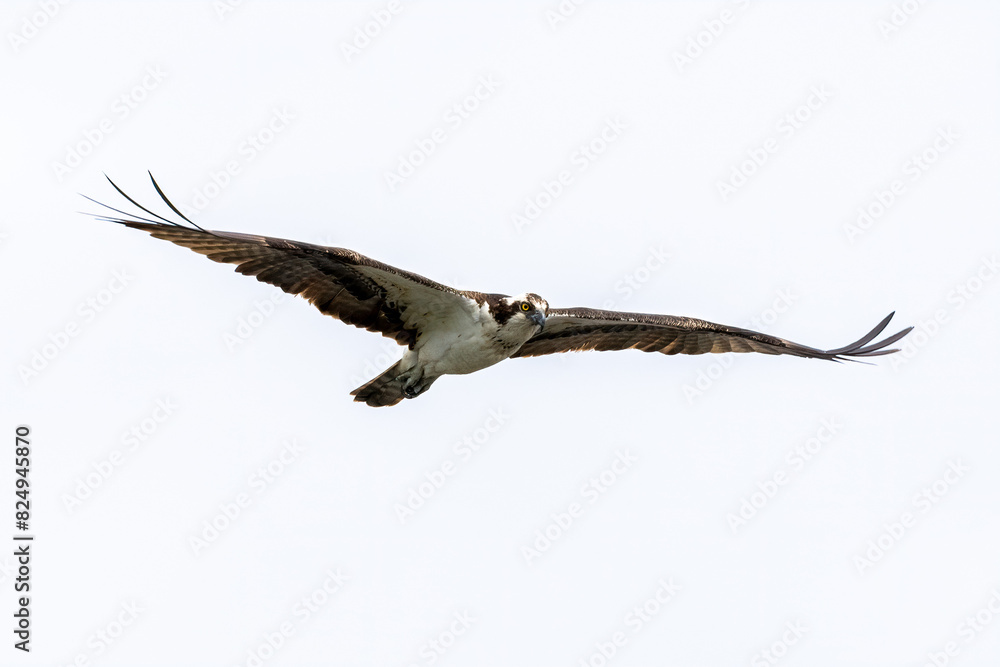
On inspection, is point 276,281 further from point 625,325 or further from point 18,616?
point 18,616

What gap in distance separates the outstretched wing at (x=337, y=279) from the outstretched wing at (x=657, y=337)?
89.7 inches

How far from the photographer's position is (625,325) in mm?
19984

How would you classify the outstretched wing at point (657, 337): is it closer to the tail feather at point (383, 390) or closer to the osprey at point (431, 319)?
the osprey at point (431, 319)

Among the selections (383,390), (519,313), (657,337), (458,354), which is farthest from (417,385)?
(657,337)

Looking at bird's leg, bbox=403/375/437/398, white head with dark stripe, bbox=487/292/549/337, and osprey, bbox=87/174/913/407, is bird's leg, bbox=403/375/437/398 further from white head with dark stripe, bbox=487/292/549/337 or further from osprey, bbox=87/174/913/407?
white head with dark stripe, bbox=487/292/549/337

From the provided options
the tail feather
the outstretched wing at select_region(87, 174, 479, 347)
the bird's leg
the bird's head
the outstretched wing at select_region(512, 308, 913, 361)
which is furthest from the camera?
the outstretched wing at select_region(512, 308, 913, 361)

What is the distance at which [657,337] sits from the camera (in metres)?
20.4

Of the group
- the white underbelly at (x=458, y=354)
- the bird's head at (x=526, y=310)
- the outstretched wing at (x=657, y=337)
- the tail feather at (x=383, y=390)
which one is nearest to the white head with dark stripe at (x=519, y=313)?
the bird's head at (x=526, y=310)

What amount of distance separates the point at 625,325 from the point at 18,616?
10.7 m

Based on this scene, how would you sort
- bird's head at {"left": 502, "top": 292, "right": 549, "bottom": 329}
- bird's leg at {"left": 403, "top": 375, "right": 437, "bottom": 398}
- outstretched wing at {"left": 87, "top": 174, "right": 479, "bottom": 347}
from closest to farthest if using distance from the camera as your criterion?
outstretched wing at {"left": 87, "top": 174, "right": 479, "bottom": 347} < bird's head at {"left": 502, "top": 292, "right": 549, "bottom": 329} < bird's leg at {"left": 403, "top": 375, "right": 437, "bottom": 398}

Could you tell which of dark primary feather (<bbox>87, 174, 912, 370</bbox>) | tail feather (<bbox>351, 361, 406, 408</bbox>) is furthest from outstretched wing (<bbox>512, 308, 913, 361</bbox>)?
tail feather (<bbox>351, 361, 406, 408</bbox>)

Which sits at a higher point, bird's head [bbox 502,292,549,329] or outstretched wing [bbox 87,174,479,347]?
bird's head [bbox 502,292,549,329]

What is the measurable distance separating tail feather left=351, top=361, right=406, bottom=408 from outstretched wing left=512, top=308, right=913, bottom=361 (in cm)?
216

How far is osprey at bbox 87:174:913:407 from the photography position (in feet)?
52.4
